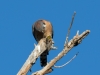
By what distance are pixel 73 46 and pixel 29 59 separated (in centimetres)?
95

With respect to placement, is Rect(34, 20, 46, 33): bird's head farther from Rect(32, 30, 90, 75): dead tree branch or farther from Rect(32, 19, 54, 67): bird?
Rect(32, 30, 90, 75): dead tree branch

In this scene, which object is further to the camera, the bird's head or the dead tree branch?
the bird's head

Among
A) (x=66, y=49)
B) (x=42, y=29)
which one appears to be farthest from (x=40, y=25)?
(x=66, y=49)

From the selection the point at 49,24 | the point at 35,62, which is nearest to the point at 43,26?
the point at 49,24

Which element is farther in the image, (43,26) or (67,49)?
(43,26)

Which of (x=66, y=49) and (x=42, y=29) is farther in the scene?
(x=42, y=29)

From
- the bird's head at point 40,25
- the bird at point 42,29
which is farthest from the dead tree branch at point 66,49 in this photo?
the bird's head at point 40,25

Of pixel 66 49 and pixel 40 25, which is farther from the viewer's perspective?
pixel 40 25

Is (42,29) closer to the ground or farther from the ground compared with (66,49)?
farther from the ground

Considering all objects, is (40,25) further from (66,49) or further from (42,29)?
(66,49)

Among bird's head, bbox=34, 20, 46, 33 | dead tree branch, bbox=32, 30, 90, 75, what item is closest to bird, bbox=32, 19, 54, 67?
bird's head, bbox=34, 20, 46, 33

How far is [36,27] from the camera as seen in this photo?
32.0ft

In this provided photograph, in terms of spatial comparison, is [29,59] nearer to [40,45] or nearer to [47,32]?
[40,45]

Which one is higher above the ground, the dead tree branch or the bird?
the bird
